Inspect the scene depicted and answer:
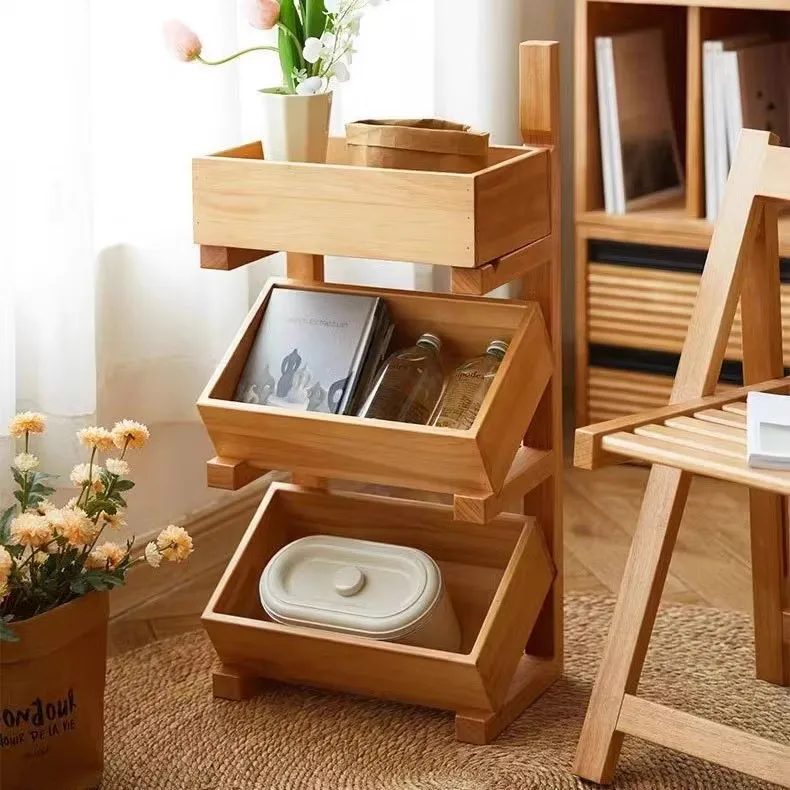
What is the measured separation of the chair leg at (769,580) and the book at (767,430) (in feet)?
0.66

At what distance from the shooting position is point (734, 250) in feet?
5.62

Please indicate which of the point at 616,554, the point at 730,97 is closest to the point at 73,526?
the point at 616,554

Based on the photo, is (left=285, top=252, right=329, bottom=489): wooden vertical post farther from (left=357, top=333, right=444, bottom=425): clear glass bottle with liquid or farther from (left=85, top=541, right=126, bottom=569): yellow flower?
(left=85, top=541, right=126, bottom=569): yellow flower

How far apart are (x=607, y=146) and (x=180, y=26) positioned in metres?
1.13

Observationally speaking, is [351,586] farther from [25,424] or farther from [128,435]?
[25,424]

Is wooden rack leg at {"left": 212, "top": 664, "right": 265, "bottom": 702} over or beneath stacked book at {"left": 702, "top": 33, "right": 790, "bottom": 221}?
beneath

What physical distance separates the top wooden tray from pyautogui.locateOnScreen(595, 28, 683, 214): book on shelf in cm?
91

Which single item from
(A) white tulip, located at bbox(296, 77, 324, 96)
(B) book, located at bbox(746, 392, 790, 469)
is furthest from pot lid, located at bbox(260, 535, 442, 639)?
(A) white tulip, located at bbox(296, 77, 324, 96)

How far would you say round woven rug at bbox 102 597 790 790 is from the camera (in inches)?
68.9

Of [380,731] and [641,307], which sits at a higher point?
[641,307]

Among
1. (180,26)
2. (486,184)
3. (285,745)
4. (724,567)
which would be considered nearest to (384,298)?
(486,184)

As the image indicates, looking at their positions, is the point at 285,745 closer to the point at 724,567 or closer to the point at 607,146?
the point at 724,567

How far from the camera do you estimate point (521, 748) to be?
5.94ft

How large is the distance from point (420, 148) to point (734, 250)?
0.38m
